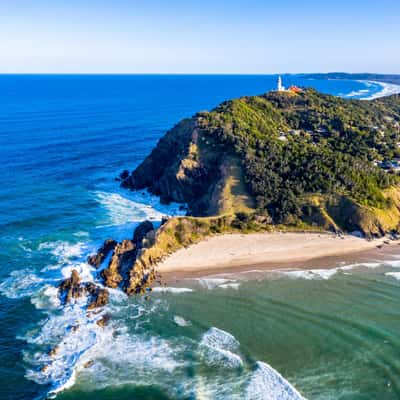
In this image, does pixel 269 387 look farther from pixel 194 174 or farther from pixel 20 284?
pixel 194 174

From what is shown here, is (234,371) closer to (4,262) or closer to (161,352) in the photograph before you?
(161,352)

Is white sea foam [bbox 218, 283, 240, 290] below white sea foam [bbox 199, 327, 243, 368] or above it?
above

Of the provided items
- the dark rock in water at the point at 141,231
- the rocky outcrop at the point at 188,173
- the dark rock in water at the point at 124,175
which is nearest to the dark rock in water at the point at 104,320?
the dark rock in water at the point at 141,231

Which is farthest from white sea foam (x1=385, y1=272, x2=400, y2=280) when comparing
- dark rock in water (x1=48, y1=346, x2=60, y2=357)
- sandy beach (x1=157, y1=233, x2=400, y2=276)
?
dark rock in water (x1=48, y1=346, x2=60, y2=357)

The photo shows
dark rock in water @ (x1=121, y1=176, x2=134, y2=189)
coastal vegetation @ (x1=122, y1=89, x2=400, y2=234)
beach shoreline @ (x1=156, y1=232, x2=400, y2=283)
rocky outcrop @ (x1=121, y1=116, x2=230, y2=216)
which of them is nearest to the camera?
beach shoreline @ (x1=156, y1=232, x2=400, y2=283)

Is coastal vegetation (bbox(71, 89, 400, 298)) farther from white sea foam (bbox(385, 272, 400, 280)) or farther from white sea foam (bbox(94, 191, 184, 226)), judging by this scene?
white sea foam (bbox(385, 272, 400, 280))

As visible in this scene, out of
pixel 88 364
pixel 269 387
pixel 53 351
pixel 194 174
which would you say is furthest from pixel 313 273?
pixel 53 351
